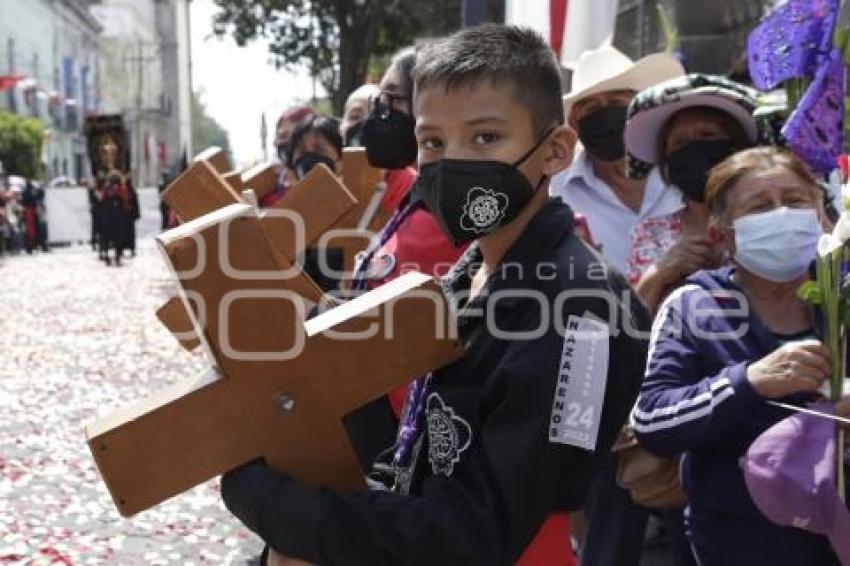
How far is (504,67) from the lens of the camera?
1.57 metres

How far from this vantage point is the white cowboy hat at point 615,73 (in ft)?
12.0

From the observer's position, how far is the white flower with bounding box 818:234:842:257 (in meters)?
1.96

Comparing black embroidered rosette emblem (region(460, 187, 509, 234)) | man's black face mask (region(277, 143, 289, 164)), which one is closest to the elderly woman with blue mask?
black embroidered rosette emblem (region(460, 187, 509, 234))

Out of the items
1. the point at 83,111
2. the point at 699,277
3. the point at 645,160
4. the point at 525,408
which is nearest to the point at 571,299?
the point at 525,408

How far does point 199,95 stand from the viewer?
14088 cm

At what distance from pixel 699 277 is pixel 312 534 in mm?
1348

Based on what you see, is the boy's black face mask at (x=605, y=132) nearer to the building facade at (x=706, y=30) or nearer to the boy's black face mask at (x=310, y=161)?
the boy's black face mask at (x=310, y=161)

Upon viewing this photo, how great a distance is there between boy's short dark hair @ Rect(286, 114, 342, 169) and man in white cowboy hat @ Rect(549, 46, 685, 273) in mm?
1547

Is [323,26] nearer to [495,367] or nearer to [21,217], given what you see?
[21,217]

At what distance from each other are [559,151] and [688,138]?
1402mm

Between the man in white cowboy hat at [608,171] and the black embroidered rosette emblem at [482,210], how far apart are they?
6.16 ft

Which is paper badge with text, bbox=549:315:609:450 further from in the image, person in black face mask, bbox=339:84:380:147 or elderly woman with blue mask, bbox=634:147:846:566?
person in black face mask, bbox=339:84:380:147

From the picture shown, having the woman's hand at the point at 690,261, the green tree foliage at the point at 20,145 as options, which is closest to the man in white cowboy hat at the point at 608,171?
the woman's hand at the point at 690,261

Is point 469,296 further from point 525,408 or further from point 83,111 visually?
point 83,111
